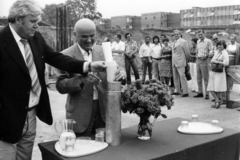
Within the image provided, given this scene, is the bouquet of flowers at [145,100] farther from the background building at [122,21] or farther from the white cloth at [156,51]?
the background building at [122,21]

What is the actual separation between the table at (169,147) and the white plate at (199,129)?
0.05 meters

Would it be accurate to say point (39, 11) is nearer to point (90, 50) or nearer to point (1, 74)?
point (1, 74)

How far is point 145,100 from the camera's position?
223 centimetres

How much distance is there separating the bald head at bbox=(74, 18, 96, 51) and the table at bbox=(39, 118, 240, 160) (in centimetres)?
83

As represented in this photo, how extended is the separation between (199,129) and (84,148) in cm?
110

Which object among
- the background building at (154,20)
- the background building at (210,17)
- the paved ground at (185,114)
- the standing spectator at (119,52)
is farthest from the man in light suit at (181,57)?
the background building at (154,20)

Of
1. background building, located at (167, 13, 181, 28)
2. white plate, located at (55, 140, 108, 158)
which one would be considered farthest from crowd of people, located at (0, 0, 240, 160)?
background building, located at (167, 13, 181, 28)

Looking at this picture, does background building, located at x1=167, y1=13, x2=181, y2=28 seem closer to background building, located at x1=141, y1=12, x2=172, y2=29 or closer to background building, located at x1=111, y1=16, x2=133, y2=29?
background building, located at x1=141, y1=12, x2=172, y2=29

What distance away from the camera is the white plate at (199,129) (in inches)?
103

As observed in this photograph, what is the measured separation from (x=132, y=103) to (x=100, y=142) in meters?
0.37

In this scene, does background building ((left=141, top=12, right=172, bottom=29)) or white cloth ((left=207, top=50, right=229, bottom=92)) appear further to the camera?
background building ((left=141, top=12, right=172, bottom=29))

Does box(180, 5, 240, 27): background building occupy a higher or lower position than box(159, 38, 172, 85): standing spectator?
higher

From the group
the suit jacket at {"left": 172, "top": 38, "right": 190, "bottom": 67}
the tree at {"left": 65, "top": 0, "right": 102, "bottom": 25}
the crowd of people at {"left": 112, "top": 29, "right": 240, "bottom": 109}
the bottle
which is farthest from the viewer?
the tree at {"left": 65, "top": 0, "right": 102, "bottom": 25}

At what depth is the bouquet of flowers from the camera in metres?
2.25
